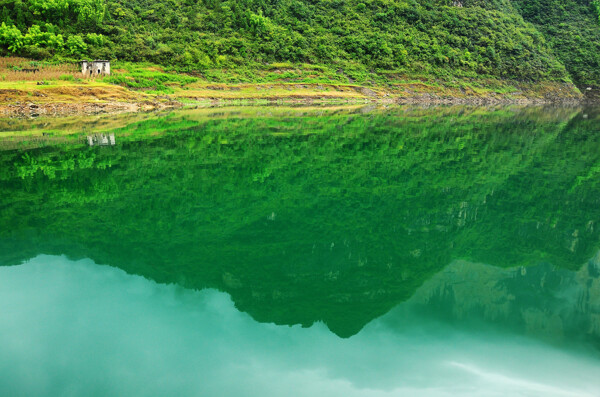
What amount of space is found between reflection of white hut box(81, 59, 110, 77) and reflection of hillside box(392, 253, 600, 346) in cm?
5191

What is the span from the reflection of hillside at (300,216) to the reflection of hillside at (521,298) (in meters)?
0.36

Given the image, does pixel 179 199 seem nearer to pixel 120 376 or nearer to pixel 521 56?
pixel 120 376

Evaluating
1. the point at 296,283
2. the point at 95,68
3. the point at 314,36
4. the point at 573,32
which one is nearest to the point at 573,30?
the point at 573,32

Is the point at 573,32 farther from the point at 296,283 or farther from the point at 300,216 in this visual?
the point at 296,283

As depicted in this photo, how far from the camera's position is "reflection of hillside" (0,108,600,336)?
7371mm

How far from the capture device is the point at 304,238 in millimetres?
8945

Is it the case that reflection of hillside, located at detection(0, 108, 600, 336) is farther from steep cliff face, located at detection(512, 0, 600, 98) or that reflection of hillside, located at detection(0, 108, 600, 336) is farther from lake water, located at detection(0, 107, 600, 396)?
steep cliff face, located at detection(512, 0, 600, 98)

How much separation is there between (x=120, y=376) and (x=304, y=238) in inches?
184

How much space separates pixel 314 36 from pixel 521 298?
8637 cm

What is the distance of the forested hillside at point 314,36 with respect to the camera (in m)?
61.7

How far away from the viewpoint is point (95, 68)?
50875 mm

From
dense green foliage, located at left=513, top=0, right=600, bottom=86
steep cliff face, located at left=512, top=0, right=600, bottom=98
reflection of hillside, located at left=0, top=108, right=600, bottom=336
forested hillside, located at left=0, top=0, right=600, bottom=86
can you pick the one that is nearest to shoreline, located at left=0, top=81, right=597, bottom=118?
forested hillside, located at left=0, top=0, right=600, bottom=86

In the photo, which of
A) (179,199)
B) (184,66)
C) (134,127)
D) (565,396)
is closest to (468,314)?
(565,396)

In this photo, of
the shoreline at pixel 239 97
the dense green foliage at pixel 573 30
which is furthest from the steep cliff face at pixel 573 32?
the shoreline at pixel 239 97
